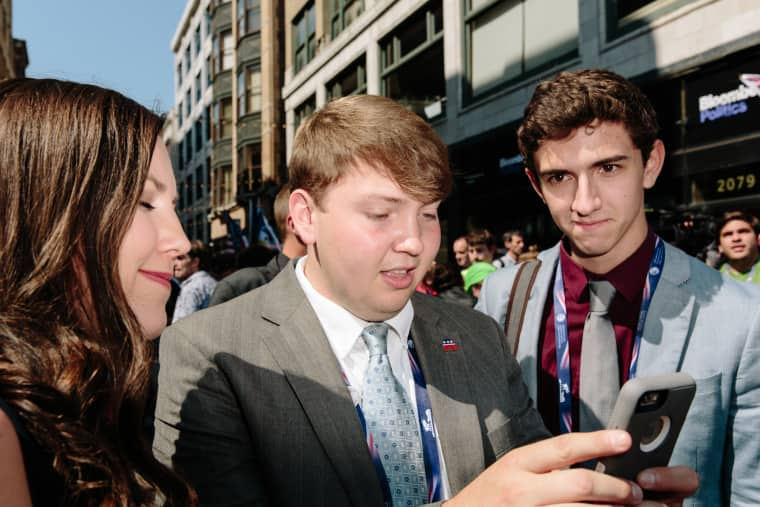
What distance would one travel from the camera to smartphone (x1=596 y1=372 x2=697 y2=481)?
52.0 inches

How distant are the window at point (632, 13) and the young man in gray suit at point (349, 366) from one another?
934cm

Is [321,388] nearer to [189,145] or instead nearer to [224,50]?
[224,50]

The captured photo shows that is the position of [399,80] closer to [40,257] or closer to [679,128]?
[679,128]

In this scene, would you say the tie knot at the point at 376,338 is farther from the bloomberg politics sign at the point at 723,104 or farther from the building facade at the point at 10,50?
the building facade at the point at 10,50

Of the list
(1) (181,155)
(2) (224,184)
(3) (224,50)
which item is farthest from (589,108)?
(1) (181,155)

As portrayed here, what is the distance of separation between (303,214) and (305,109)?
77.6 feet

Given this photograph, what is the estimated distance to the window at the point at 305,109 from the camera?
2362cm

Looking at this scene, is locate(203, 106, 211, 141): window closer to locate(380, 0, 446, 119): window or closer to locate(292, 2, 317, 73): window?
locate(292, 2, 317, 73): window

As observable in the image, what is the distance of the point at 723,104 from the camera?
8961 mm

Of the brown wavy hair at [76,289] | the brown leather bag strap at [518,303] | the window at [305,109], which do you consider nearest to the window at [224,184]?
the window at [305,109]

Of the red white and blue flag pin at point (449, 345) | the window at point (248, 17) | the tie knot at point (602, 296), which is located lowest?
the red white and blue flag pin at point (449, 345)

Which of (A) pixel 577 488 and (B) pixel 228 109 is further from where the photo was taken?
(B) pixel 228 109

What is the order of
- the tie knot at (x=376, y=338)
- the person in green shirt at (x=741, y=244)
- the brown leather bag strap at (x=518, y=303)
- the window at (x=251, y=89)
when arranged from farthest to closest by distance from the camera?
the window at (x=251, y=89)
the person in green shirt at (x=741, y=244)
the brown leather bag strap at (x=518, y=303)
the tie knot at (x=376, y=338)

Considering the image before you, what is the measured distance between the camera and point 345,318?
2.09 m
